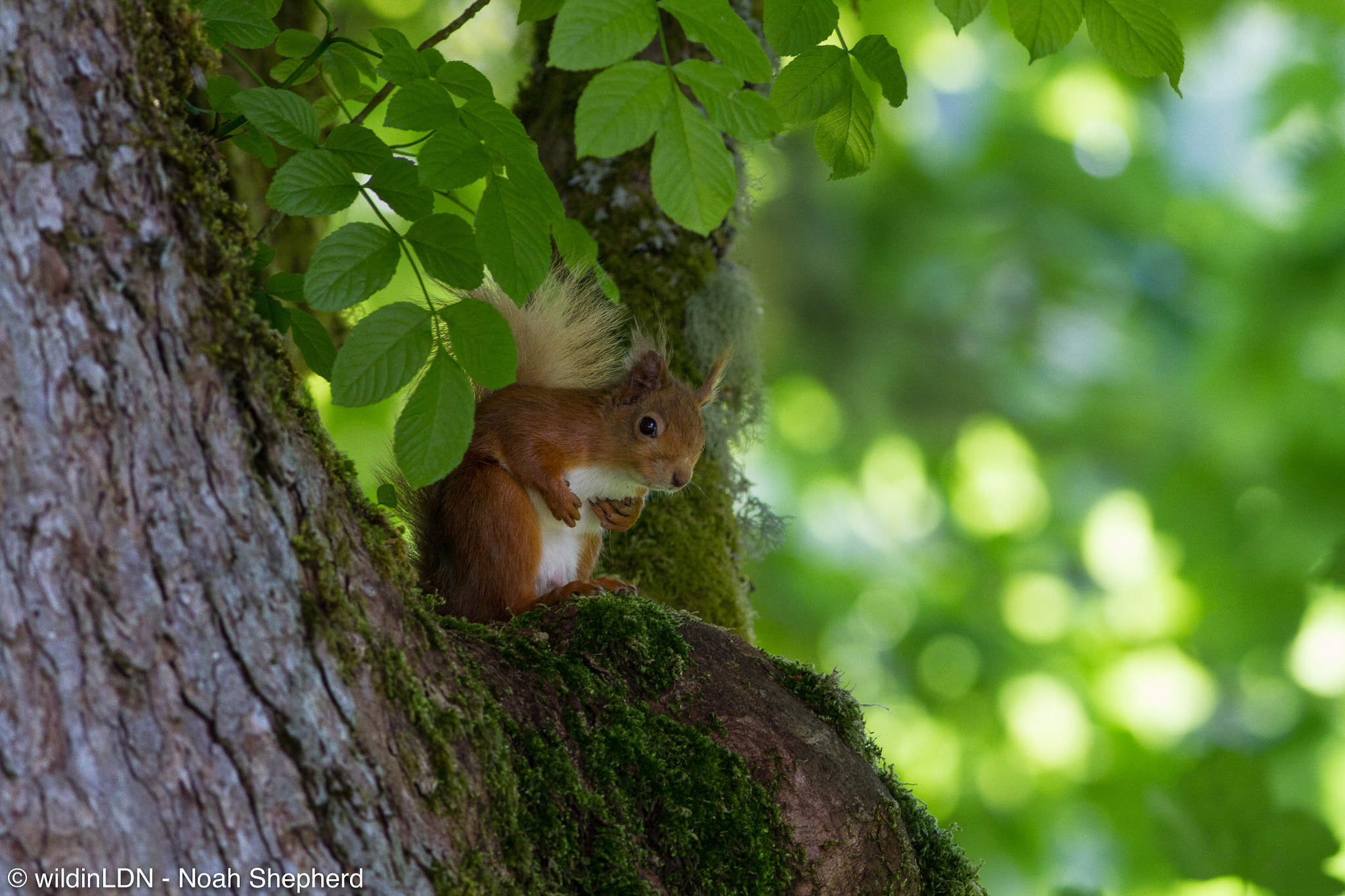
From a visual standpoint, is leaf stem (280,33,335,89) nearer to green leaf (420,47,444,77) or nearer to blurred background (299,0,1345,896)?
green leaf (420,47,444,77)

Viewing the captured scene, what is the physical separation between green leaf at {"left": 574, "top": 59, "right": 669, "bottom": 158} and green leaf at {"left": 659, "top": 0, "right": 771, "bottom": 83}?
0.21 ft

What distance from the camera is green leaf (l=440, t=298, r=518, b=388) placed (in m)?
1.13

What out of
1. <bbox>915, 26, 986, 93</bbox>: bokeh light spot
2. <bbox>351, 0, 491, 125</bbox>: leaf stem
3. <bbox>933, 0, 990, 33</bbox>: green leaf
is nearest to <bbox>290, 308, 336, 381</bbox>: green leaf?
<bbox>351, 0, 491, 125</bbox>: leaf stem

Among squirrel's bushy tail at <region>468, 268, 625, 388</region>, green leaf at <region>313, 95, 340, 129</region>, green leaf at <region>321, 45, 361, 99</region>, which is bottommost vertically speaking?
green leaf at <region>321, 45, 361, 99</region>

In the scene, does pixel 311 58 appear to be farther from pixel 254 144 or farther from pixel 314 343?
pixel 314 343

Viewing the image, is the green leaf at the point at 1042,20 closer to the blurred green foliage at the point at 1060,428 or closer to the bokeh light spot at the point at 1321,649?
the blurred green foliage at the point at 1060,428

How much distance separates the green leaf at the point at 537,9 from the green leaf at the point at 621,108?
0.42 metres

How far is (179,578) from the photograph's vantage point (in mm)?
953

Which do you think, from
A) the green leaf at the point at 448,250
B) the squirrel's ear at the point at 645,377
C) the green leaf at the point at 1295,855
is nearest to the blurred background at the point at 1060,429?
the green leaf at the point at 1295,855

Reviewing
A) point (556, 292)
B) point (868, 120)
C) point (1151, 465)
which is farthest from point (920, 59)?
point (868, 120)

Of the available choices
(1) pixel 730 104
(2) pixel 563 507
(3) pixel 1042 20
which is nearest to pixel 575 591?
(2) pixel 563 507

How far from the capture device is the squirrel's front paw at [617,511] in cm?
210

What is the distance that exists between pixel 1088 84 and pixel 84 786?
620 centimetres

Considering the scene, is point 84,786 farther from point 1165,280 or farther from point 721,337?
point 1165,280
